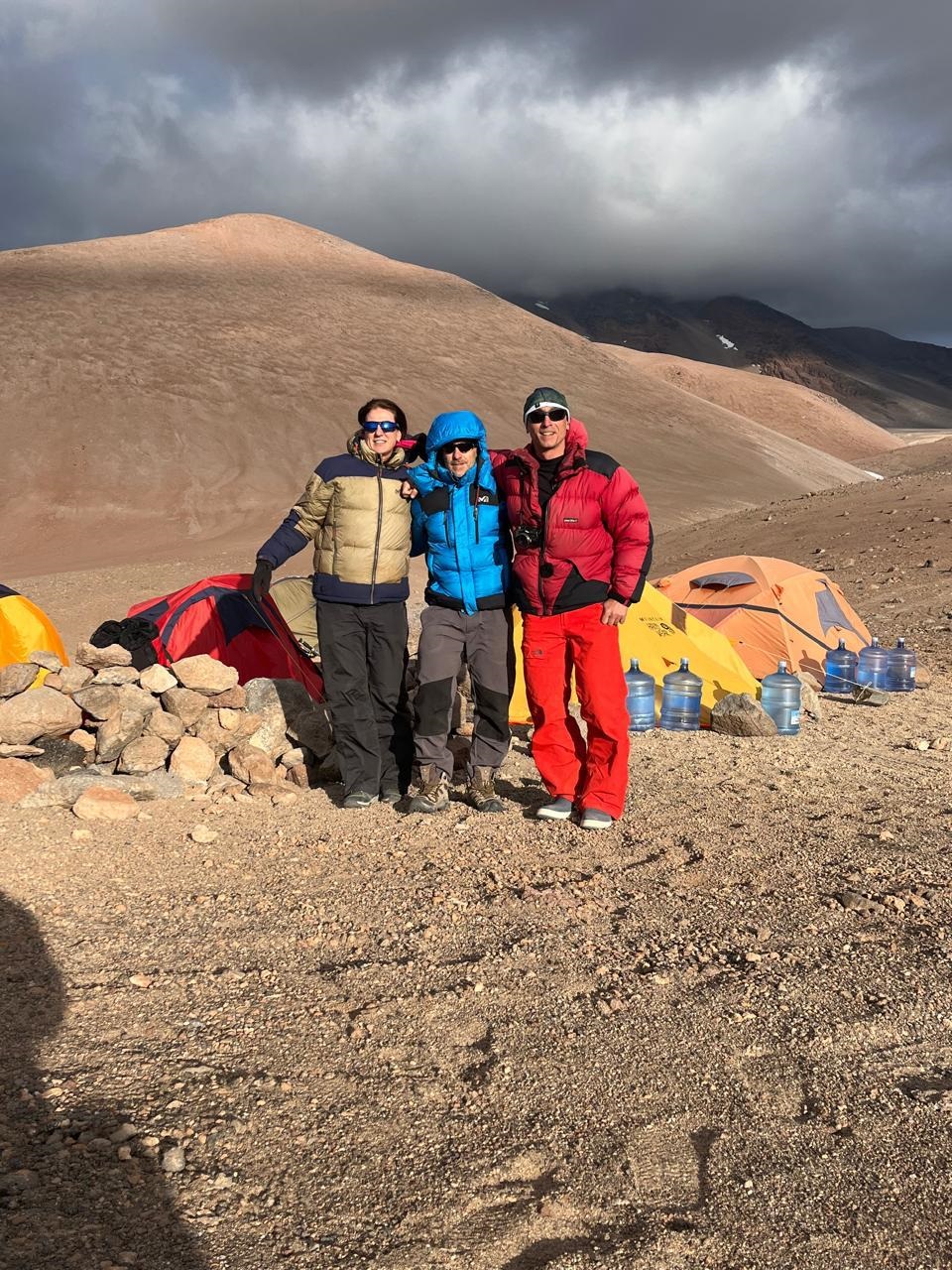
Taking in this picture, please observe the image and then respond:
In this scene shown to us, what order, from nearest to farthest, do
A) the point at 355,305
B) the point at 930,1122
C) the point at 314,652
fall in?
the point at 930,1122 < the point at 314,652 < the point at 355,305

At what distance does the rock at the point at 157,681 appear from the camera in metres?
5.44

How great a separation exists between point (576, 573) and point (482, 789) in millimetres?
1271

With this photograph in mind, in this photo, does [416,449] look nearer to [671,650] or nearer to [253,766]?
[253,766]

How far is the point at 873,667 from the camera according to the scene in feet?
28.6

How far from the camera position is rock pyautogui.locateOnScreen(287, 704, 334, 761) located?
18.5 ft

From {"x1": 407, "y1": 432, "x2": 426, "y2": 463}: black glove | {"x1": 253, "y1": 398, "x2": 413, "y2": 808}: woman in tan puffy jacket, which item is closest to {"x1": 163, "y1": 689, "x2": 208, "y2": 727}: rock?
{"x1": 253, "y1": 398, "x2": 413, "y2": 808}: woman in tan puffy jacket

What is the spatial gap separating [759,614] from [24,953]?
6.87 meters

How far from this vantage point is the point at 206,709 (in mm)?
5504

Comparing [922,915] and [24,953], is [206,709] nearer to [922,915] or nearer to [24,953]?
[24,953]

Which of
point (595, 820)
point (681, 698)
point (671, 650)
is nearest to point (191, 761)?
point (595, 820)

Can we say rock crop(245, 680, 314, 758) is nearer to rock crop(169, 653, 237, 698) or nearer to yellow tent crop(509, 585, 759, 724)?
rock crop(169, 653, 237, 698)

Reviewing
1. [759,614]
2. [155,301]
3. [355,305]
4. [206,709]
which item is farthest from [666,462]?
[206,709]

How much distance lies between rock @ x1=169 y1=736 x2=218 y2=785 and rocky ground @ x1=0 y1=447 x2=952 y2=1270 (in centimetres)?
44

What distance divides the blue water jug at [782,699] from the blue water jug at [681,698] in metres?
0.51
